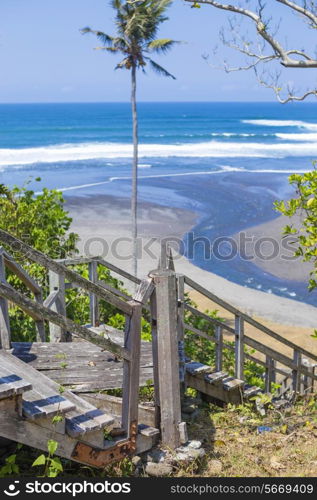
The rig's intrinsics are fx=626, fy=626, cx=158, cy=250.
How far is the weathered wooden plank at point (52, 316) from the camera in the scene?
153 inches

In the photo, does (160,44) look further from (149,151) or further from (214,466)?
(149,151)

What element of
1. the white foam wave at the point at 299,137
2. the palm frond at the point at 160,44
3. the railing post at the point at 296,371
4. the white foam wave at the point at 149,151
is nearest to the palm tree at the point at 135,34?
the palm frond at the point at 160,44

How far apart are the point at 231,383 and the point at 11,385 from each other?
3.70m

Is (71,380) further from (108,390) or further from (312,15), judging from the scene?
(312,15)

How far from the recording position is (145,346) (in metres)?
7.13

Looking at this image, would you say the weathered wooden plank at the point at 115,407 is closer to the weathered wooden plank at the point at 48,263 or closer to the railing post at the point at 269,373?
the weathered wooden plank at the point at 48,263

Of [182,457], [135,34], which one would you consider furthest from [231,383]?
[135,34]

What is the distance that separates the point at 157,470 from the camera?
16.1 ft

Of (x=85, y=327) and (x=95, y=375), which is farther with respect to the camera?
(x=95, y=375)

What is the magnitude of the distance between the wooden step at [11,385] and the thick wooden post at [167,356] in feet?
4.46

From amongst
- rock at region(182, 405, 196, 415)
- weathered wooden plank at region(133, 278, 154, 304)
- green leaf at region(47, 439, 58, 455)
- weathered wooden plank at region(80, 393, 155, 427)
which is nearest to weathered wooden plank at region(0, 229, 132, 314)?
weathered wooden plank at region(133, 278, 154, 304)

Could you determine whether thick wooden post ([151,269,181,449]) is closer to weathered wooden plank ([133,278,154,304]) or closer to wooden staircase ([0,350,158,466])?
weathered wooden plank ([133,278,154,304])

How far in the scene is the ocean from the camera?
28.4 meters

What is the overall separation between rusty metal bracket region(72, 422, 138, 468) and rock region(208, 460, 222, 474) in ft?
2.26
